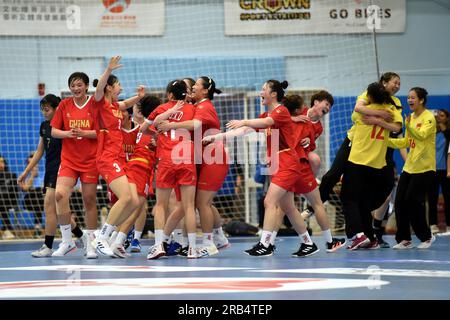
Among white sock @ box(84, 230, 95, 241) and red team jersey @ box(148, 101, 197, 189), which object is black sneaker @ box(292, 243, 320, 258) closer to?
red team jersey @ box(148, 101, 197, 189)

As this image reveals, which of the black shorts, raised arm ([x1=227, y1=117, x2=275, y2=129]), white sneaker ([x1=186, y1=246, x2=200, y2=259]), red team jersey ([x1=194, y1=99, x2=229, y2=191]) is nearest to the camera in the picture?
raised arm ([x1=227, y1=117, x2=275, y2=129])

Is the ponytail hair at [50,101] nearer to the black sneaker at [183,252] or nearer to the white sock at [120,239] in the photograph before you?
the white sock at [120,239]

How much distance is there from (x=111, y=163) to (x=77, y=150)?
0.66 metres

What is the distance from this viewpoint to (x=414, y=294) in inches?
206

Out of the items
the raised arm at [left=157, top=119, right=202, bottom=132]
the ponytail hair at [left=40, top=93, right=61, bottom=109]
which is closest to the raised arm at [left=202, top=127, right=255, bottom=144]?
the raised arm at [left=157, top=119, right=202, bottom=132]

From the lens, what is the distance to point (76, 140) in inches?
369

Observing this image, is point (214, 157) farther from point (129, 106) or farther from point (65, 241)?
point (65, 241)

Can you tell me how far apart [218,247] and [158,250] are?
5.13 ft

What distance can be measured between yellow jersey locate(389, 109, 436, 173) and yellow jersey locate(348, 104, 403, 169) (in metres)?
0.38

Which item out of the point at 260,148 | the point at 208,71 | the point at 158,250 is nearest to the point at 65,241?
the point at 158,250

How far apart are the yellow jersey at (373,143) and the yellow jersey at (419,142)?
15.0 inches

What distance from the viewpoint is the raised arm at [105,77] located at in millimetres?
8534

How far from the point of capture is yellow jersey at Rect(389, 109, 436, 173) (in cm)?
1010

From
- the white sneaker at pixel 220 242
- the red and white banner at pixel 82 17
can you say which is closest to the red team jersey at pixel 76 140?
the white sneaker at pixel 220 242
